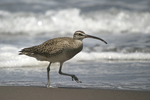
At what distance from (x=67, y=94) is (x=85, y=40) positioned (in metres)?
6.95

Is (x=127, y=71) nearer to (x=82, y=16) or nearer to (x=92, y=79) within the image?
(x=92, y=79)

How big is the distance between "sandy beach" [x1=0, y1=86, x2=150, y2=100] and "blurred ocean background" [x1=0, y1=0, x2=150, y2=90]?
528 mm

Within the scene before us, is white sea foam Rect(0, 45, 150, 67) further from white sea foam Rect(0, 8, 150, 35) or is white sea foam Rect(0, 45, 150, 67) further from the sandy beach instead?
white sea foam Rect(0, 8, 150, 35)

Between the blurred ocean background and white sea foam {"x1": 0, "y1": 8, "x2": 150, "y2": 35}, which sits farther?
white sea foam {"x1": 0, "y1": 8, "x2": 150, "y2": 35}

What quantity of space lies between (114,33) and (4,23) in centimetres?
586

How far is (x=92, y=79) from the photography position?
22.6ft

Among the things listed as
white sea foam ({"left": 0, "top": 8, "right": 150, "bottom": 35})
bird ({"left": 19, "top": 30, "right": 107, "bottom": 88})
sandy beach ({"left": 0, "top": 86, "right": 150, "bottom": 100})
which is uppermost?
white sea foam ({"left": 0, "top": 8, "right": 150, "bottom": 35})

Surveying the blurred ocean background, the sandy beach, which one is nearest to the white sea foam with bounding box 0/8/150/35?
the blurred ocean background

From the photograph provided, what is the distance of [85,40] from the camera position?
12383mm

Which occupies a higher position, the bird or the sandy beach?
the bird

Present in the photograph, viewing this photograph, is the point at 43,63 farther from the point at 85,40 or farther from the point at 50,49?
the point at 85,40

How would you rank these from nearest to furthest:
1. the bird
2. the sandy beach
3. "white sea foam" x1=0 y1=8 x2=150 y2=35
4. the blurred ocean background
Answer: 1. the sandy beach
2. the bird
3. the blurred ocean background
4. "white sea foam" x1=0 y1=8 x2=150 y2=35

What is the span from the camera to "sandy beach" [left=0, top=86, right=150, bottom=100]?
528cm

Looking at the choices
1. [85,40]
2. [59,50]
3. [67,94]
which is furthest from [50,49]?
[85,40]
